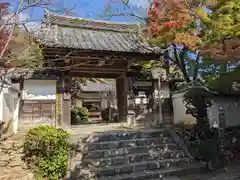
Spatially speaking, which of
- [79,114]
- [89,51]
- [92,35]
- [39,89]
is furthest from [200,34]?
[79,114]

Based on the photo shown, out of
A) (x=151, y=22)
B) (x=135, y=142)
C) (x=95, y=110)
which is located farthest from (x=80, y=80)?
(x=135, y=142)

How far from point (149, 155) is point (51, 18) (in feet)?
24.4

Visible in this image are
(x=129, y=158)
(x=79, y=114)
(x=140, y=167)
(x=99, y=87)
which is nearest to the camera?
(x=140, y=167)

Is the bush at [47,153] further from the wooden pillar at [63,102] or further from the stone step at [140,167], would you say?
the wooden pillar at [63,102]

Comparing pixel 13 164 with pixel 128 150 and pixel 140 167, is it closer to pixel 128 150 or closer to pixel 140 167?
pixel 128 150

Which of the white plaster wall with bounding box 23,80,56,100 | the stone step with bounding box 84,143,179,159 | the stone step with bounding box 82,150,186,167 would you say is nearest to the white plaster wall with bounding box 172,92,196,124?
the stone step with bounding box 84,143,179,159

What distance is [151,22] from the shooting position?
996 cm

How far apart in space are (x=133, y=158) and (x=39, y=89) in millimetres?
4775

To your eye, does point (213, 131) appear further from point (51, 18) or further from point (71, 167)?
point (51, 18)

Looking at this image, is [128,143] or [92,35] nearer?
[128,143]

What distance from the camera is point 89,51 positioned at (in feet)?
27.3

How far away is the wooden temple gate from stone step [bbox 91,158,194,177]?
3.50 m

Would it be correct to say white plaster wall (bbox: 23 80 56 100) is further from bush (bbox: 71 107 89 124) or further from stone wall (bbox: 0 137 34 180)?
bush (bbox: 71 107 89 124)

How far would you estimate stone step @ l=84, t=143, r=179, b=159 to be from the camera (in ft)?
20.7
